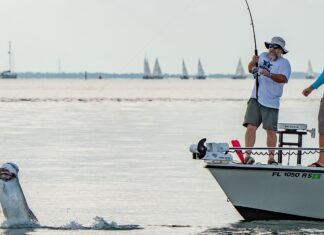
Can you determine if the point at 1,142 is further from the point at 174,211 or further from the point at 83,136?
the point at 174,211

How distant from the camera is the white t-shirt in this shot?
14.4 m

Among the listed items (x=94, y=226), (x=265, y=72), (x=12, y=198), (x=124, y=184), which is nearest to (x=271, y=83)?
(x=265, y=72)

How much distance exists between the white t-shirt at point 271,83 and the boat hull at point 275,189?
3.19 feet

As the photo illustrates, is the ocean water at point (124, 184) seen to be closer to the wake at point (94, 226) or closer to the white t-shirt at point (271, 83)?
the wake at point (94, 226)

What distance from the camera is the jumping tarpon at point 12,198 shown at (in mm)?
14016

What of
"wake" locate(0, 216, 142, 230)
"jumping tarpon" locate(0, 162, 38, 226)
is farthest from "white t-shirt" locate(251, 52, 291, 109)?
"jumping tarpon" locate(0, 162, 38, 226)

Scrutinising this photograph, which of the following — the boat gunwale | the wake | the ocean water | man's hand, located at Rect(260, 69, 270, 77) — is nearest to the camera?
the boat gunwale

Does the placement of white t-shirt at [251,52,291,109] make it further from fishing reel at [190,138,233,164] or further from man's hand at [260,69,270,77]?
fishing reel at [190,138,233,164]

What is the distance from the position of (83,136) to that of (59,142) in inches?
112

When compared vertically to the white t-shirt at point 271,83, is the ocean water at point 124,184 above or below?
below

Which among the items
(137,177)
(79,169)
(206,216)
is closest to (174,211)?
(206,216)

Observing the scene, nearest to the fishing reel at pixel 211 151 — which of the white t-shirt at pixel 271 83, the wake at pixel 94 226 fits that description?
the white t-shirt at pixel 271 83

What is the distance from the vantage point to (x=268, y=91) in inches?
578

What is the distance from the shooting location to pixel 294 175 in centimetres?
1401
